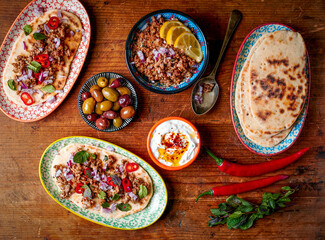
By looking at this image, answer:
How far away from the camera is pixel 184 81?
2764 millimetres

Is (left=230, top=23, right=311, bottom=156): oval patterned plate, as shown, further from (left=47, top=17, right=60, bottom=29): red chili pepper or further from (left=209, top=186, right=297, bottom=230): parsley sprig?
(left=47, top=17, right=60, bottom=29): red chili pepper

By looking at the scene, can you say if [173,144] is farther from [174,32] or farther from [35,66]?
[35,66]

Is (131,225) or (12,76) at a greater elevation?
(12,76)

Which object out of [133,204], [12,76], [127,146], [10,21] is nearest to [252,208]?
[133,204]

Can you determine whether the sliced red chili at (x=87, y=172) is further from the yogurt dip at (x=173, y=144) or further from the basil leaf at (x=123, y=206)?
the yogurt dip at (x=173, y=144)

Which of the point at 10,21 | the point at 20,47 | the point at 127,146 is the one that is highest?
the point at 10,21

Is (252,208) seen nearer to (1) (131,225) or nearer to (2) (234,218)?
(2) (234,218)

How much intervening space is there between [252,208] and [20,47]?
3.48m

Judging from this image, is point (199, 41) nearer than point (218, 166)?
Yes

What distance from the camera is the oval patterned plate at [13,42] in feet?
9.12

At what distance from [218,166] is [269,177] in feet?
2.29

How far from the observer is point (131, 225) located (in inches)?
114

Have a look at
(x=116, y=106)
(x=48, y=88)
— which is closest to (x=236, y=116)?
(x=116, y=106)

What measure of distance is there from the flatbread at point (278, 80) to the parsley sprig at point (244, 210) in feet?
2.93
